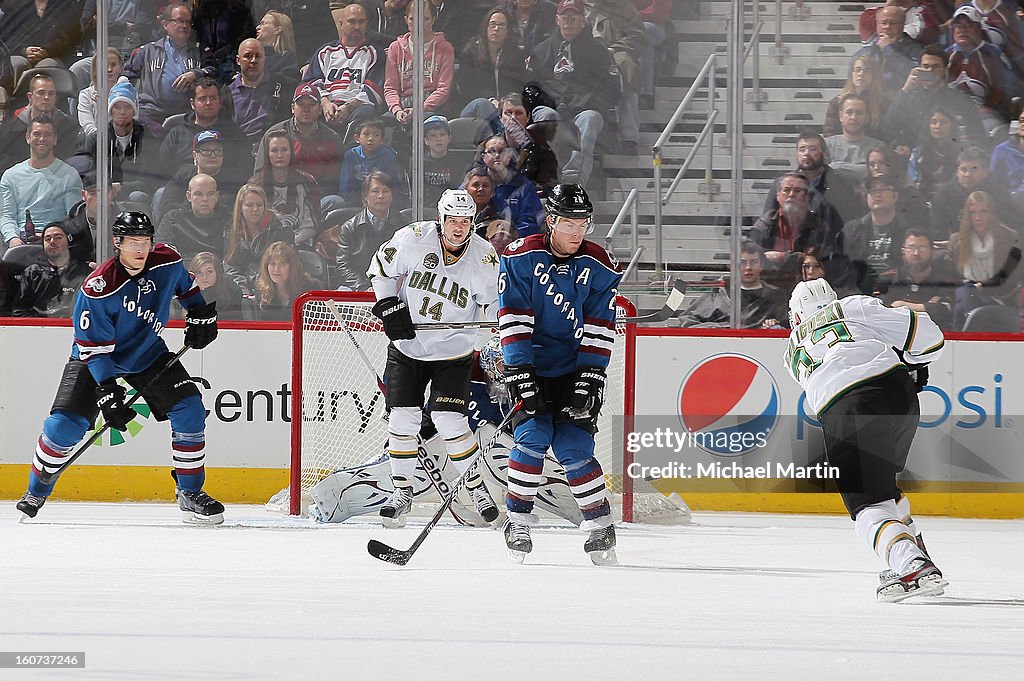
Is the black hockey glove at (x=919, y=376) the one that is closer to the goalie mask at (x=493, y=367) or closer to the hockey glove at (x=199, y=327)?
the goalie mask at (x=493, y=367)

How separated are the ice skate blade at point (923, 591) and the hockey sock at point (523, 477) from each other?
130cm

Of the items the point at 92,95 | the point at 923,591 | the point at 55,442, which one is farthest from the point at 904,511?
the point at 92,95

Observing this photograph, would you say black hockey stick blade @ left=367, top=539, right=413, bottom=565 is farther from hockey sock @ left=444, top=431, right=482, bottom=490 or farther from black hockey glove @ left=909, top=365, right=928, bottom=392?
black hockey glove @ left=909, top=365, right=928, bottom=392

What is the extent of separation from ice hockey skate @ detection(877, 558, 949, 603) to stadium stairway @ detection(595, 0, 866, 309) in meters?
2.98

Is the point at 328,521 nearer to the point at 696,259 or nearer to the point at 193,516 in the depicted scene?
the point at 193,516

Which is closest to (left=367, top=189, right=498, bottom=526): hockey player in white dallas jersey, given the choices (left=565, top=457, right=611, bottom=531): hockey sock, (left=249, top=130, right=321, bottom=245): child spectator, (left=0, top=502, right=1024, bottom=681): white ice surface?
(left=0, top=502, right=1024, bottom=681): white ice surface

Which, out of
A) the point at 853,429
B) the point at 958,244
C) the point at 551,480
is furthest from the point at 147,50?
the point at 853,429

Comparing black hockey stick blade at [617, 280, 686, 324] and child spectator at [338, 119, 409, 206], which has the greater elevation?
child spectator at [338, 119, 409, 206]

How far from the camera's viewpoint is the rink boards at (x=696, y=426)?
249 inches

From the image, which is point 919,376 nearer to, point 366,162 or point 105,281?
point 105,281

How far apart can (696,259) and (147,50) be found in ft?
10.3

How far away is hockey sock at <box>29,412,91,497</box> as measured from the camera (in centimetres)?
565

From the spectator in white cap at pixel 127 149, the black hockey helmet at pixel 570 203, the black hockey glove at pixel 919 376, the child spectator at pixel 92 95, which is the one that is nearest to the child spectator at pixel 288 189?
the spectator in white cap at pixel 127 149

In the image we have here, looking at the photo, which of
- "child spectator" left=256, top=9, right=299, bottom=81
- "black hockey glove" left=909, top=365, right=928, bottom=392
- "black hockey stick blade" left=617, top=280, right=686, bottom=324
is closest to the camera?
"black hockey glove" left=909, top=365, right=928, bottom=392
